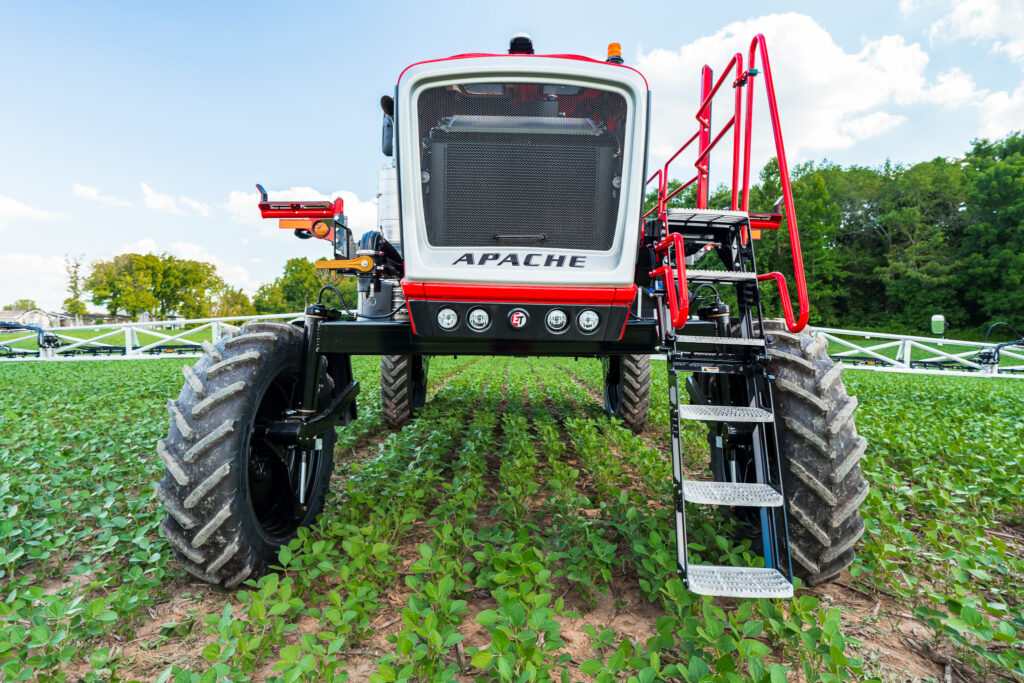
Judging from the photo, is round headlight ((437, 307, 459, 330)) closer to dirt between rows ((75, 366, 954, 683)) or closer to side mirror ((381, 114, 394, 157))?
side mirror ((381, 114, 394, 157))

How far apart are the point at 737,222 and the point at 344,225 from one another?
2.19 meters

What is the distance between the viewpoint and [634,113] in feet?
8.02

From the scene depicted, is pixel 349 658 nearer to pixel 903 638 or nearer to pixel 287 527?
pixel 287 527

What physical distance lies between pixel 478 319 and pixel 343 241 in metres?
1.04

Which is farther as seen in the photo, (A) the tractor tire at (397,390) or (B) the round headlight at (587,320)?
(A) the tractor tire at (397,390)

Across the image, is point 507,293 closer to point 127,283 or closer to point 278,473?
point 278,473

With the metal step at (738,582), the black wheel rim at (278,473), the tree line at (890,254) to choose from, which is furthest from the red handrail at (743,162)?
the tree line at (890,254)

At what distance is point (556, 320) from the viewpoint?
98.7 inches

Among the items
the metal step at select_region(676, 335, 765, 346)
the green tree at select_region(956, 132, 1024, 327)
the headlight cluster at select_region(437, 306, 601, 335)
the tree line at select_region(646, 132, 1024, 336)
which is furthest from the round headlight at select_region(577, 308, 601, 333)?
the green tree at select_region(956, 132, 1024, 327)

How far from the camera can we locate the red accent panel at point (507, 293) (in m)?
2.46

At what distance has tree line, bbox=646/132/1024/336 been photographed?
3844 cm

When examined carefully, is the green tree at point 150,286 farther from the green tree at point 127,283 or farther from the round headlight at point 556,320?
the round headlight at point 556,320

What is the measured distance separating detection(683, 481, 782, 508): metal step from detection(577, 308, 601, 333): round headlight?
0.84 metres

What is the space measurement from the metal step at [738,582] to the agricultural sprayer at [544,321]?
0.01 m
